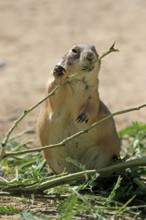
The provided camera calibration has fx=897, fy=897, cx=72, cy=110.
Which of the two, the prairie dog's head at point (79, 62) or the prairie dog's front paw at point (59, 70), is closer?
the prairie dog's head at point (79, 62)

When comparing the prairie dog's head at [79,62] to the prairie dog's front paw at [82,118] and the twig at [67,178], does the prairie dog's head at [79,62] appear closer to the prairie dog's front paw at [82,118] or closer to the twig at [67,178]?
the prairie dog's front paw at [82,118]

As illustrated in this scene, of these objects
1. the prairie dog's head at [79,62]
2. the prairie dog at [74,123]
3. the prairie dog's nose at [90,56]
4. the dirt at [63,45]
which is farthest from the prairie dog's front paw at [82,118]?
the dirt at [63,45]

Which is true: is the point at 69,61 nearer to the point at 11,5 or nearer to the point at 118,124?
the point at 118,124

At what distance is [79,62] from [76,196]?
137cm

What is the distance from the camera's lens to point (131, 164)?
21.2 ft

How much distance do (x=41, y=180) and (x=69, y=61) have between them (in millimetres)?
990

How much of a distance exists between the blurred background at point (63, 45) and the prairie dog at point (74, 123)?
9.17 ft

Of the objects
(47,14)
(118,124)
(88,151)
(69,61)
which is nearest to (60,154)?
(88,151)

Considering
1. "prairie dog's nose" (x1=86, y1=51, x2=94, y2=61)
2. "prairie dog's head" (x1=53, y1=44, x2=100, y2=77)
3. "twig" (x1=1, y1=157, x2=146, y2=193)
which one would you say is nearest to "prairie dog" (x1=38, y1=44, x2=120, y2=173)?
"prairie dog's head" (x1=53, y1=44, x2=100, y2=77)

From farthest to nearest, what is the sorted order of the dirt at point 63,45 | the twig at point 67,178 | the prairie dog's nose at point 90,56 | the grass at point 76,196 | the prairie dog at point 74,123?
the dirt at point 63,45, the prairie dog at point 74,123, the prairie dog's nose at point 90,56, the twig at point 67,178, the grass at point 76,196

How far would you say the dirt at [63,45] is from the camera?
37.4 feet

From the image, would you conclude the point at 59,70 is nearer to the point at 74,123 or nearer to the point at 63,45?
the point at 74,123

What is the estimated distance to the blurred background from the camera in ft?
37.6

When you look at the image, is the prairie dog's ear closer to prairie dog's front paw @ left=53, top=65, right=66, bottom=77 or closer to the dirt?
prairie dog's front paw @ left=53, top=65, right=66, bottom=77
